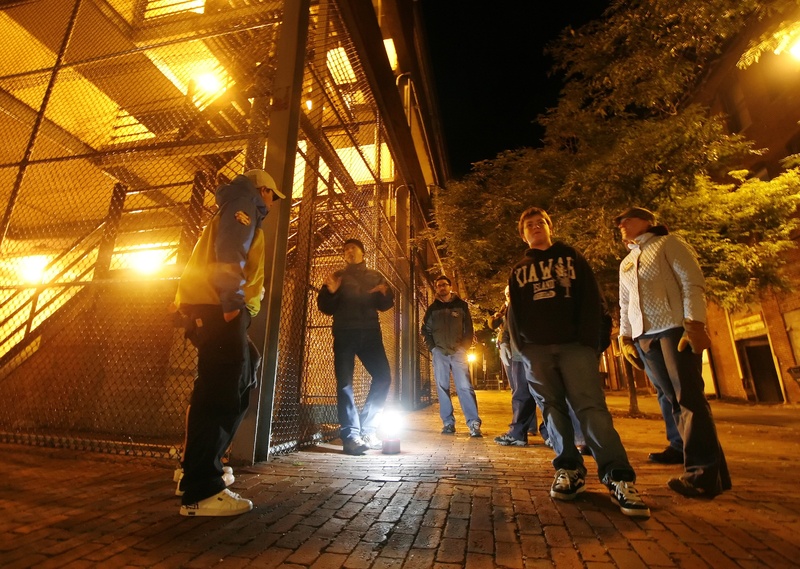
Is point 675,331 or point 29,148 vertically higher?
point 29,148

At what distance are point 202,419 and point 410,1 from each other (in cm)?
1353

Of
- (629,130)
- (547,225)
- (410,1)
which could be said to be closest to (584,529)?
(547,225)

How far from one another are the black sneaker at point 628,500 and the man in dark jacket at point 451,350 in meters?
3.26

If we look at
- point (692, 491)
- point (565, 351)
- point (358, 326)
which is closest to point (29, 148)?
point (358, 326)

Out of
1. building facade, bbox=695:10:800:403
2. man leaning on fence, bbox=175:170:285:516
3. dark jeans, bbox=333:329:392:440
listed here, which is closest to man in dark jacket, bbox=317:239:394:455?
dark jeans, bbox=333:329:392:440

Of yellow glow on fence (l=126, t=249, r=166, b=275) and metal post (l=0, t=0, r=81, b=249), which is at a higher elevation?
metal post (l=0, t=0, r=81, b=249)

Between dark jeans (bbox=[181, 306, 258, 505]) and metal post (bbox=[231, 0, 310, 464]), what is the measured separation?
42.8 inches

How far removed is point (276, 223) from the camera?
11.8 feet

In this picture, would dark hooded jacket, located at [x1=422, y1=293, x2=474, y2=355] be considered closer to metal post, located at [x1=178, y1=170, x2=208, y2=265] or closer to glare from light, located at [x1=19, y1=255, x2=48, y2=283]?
metal post, located at [x1=178, y1=170, x2=208, y2=265]

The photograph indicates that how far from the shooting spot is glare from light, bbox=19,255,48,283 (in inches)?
236

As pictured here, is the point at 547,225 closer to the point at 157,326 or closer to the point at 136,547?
the point at 136,547

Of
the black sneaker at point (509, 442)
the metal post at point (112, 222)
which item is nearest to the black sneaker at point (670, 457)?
the black sneaker at point (509, 442)

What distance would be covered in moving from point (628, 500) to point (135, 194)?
739 centimetres

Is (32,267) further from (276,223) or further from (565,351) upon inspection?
(565,351)
